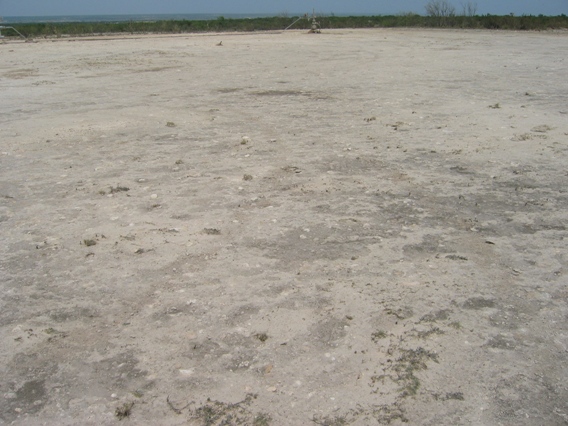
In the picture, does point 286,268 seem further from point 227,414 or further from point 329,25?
point 329,25

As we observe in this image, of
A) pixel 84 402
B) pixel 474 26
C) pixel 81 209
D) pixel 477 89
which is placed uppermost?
pixel 474 26

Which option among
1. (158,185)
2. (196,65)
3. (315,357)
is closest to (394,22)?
(196,65)

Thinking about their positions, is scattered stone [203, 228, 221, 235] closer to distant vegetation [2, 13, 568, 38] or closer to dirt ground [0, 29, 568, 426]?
dirt ground [0, 29, 568, 426]

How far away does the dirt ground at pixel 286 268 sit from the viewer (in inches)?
111

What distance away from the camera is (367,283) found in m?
3.79

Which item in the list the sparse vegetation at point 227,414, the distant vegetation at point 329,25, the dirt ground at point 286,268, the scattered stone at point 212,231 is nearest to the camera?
the sparse vegetation at point 227,414

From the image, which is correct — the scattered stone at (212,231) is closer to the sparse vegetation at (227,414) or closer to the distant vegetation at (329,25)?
the sparse vegetation at (227,414)

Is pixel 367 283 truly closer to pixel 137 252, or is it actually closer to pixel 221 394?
pixel 221 394

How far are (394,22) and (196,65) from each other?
2841 cm

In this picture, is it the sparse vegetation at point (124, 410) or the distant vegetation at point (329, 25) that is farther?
the distant vegetation at point (329, 25)

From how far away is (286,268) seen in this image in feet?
13.1

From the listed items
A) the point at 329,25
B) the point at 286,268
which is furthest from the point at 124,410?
the point at 329,25

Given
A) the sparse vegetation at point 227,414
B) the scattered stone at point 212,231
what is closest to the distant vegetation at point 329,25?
the scattered stone at point 212,231

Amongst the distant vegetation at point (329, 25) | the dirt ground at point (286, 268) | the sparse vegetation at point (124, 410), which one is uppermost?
the distant vegetation at point (329, 25)
